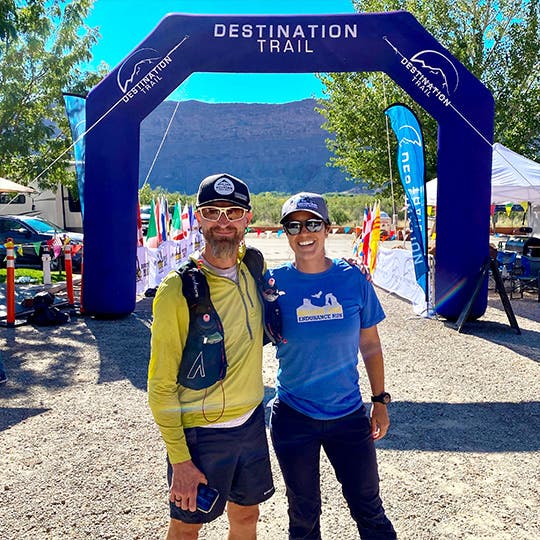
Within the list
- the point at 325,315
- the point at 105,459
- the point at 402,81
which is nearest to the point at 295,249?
the point at 325,315

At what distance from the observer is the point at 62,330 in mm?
8094

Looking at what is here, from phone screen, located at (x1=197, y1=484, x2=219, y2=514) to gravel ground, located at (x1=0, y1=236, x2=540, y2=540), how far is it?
1139mm

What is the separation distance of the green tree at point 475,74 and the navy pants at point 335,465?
17.6 meters

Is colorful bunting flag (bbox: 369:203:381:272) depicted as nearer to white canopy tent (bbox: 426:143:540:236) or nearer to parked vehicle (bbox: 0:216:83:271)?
white canopy tent (bbox: 426:143:540:236)

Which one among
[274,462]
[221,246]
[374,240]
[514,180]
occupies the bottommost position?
[274,462]

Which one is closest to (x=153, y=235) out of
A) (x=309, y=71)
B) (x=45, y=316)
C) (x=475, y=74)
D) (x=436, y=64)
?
(x=45, y=316)

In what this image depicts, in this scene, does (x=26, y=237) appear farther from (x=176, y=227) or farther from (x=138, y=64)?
(x=138, y=64)

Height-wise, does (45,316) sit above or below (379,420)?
below

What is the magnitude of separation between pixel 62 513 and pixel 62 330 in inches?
207

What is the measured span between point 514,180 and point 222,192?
10.8 metres

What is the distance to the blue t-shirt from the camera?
7.63 feet

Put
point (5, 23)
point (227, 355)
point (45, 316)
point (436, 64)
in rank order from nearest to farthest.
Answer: point (227, 355)
point (436, 64)
point (45, 316)
point (5, 23)

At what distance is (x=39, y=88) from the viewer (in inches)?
607

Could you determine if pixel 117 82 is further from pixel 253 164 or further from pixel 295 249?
pixel 253 164
